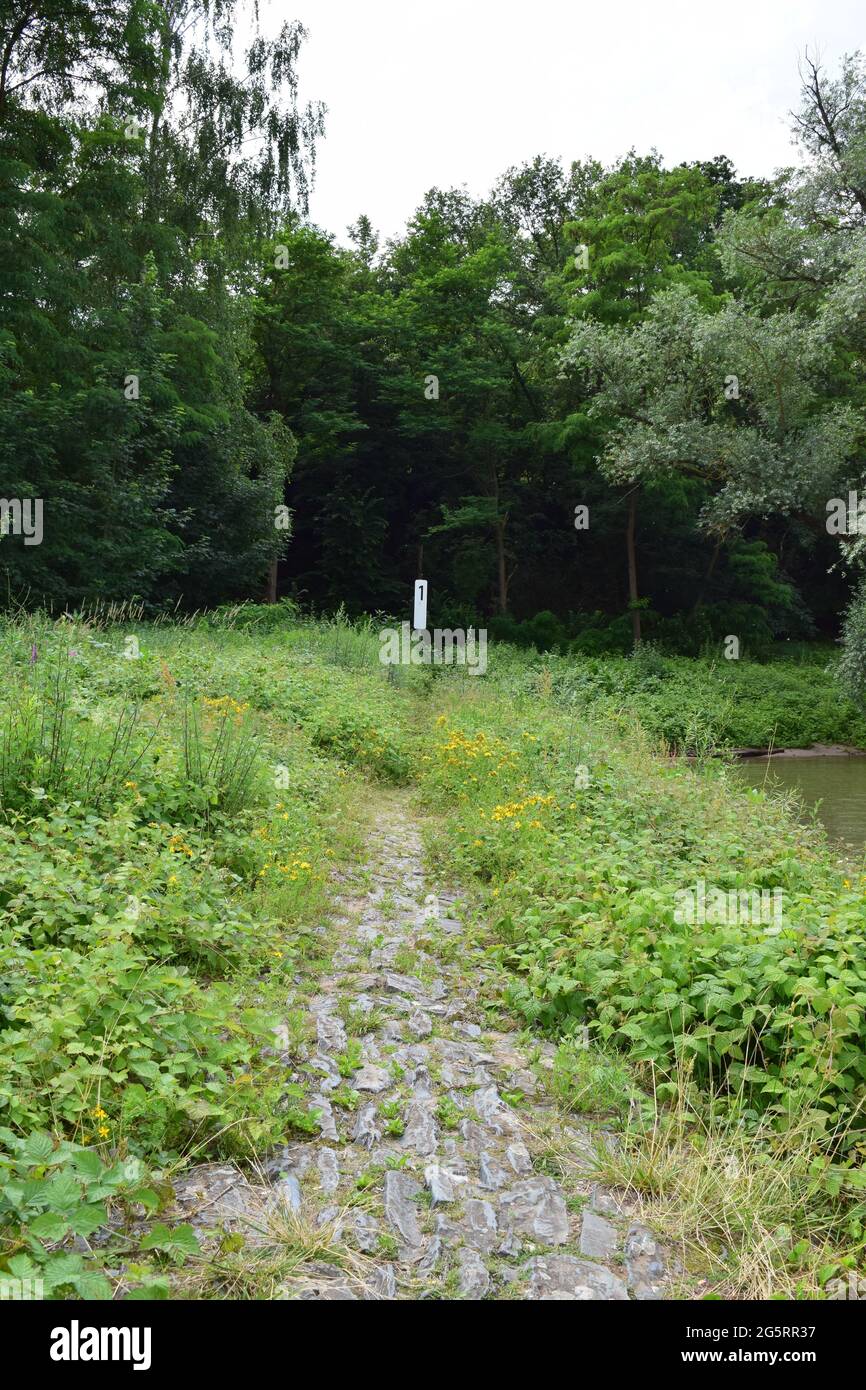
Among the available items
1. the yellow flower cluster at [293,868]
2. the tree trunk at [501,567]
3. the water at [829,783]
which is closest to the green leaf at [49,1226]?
the yellow flower cluster at [293,868]

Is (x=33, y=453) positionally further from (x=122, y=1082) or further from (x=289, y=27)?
(x=122, y=1082)

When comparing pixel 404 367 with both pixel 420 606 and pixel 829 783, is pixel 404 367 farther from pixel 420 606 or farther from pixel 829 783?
pixel 829 783

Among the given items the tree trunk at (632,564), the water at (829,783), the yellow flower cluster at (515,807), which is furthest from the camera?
the tree trunk at (632,564)

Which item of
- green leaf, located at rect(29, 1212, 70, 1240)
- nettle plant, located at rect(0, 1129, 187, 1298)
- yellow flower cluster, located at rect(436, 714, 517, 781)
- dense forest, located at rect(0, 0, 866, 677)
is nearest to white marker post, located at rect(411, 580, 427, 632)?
dense forest, located at rect(0, 0, 866, 677)

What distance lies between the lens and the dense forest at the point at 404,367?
1608cm

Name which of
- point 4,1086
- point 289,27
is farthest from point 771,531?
point 4,1086

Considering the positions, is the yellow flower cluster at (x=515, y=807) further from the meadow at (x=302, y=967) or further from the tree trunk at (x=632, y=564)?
the tree trunk at (x=632, y=564)

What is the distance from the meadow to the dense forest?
10.5 metres

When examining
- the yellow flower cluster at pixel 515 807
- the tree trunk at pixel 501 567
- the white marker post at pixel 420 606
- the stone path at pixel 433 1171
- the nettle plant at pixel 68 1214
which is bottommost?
the stone path at pixel 433 1171

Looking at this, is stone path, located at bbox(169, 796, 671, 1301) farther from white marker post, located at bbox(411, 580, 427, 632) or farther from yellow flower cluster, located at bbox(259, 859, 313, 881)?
white marker post, located at bbox(411, 580, 427, 632)

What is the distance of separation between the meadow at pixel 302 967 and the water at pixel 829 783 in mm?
4047

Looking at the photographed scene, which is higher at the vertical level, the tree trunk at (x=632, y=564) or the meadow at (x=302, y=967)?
the tree trunk at (x=632, y=564)
